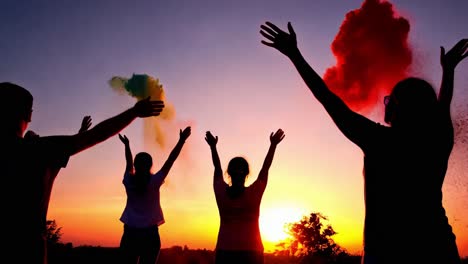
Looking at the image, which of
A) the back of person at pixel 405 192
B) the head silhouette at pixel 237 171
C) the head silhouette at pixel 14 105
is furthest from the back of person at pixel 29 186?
the head silhouette at pixel 237 171

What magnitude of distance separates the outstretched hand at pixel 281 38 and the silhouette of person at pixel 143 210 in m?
5.37

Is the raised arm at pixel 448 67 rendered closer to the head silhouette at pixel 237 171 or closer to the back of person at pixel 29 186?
the back of person at pixel 29 186

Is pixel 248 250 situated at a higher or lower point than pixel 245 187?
lower

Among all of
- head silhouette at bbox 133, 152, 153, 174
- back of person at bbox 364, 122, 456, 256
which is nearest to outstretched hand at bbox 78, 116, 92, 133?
head silhouette at bbox 133, 152, 153, 174

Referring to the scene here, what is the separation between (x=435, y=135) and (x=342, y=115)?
63 centimetres

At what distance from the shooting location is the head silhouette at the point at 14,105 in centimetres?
279

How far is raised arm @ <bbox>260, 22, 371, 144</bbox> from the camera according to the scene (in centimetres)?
275

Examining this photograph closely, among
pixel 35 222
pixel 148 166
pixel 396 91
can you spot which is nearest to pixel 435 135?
pixel 396 91

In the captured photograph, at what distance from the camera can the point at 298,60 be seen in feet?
10.1

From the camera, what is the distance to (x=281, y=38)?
127 inches

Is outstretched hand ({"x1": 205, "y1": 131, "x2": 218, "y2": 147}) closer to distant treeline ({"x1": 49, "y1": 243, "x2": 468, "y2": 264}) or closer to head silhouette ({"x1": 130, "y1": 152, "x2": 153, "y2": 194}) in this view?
head silhouette ({"x1": 130, "y1": 152, "x2": 153, "y2": 194})

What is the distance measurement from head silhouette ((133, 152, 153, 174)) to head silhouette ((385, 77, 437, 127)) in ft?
19.6

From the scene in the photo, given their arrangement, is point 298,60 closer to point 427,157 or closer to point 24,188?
point 427,157

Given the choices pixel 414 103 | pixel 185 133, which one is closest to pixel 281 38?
pixel 414 103
